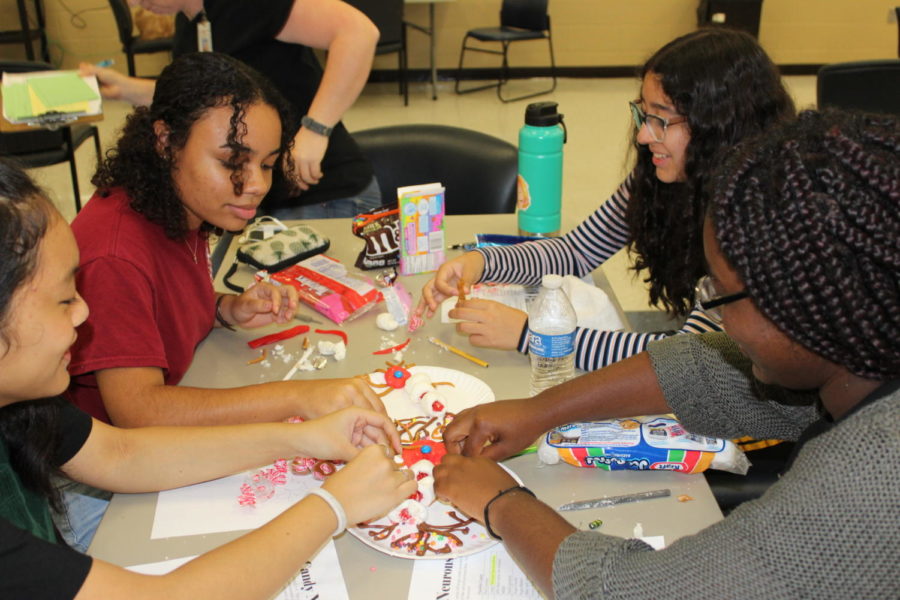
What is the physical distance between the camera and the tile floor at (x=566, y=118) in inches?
188

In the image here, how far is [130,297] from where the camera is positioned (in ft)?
4.41

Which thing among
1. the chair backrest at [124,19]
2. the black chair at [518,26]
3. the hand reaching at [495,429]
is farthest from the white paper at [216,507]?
the black chair at [518,26]

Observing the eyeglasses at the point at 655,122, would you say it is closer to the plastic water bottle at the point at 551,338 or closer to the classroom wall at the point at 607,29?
the plastic water bottle at the point at 551,338

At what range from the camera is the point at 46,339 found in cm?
95

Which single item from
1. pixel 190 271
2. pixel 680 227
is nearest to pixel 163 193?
pixel 190 271

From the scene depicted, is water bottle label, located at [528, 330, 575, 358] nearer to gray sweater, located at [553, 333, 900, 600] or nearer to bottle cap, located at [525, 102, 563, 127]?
gray sweater, located at [553, 333, 900, 600]

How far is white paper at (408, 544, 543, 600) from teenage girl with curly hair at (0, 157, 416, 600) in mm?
108

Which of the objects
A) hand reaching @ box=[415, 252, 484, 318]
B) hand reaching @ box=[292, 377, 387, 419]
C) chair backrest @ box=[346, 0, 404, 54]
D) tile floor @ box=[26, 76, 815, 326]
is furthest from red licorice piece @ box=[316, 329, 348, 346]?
chair backrest @ box=[346, 0, 404, 54]


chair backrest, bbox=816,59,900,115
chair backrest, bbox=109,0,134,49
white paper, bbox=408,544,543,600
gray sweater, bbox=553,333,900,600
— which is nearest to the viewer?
gray sweater, bbox=553,333,900,600

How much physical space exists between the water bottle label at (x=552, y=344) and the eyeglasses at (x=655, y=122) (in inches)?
19.6

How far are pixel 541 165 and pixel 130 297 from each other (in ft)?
3.57

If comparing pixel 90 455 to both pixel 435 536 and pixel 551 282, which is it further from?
pixel 551 282

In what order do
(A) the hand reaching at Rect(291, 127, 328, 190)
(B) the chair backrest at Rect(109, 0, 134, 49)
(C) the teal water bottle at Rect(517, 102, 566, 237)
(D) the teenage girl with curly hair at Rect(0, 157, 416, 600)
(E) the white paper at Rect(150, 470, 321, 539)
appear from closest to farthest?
1. (D) the teenage girl with curly hair at Rect(0, 157, 416, 600)
2. (E) the white paper at Rect(150, 470, 321, 539)
3. (C) the teal water bottle at Rect(517, 102, 566, 237)
4. (A) the hand reaching at Rect(291, 127, 328, 190)
5. (B) the chair backrest at Rect(109, 0, 134, 49)

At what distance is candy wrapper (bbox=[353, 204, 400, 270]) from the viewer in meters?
1.90
